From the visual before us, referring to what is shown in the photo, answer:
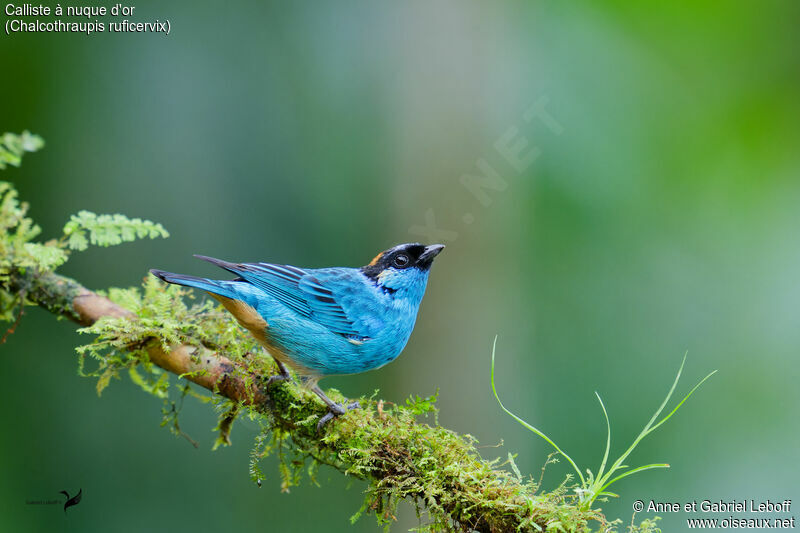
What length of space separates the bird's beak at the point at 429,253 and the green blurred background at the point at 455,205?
187 cm

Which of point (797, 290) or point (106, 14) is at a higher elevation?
point (106, 14)

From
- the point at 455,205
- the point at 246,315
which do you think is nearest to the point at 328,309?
the point at 246,315

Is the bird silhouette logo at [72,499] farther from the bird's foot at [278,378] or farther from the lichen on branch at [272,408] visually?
the bird's foot at [278,378]

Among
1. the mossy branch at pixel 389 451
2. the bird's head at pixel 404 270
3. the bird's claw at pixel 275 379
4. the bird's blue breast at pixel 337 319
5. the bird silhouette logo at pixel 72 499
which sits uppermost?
the bird's head at pixel 404 270

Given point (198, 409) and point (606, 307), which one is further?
point (606, 307)

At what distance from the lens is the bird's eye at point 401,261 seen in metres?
2.83

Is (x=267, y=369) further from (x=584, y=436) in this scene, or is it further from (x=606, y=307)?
(x=606, y=307)

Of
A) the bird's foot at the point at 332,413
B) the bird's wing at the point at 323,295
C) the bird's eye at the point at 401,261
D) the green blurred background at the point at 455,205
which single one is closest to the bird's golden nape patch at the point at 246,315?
the bird's wing at the point at 323,295

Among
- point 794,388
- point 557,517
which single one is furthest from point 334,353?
point 794,388

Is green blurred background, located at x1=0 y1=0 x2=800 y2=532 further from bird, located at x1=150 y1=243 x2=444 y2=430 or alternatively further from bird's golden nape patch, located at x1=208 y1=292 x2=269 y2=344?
bird's golden nape patch, located at x1=208 y1=292 x2=269 y2=344

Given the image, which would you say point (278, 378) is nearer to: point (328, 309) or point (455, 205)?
point (328, 309)

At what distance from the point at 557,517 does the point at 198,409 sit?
3.99 meters

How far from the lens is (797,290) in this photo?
5.05 m

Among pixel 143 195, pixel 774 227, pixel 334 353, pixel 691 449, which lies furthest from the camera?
pixel 143 195
